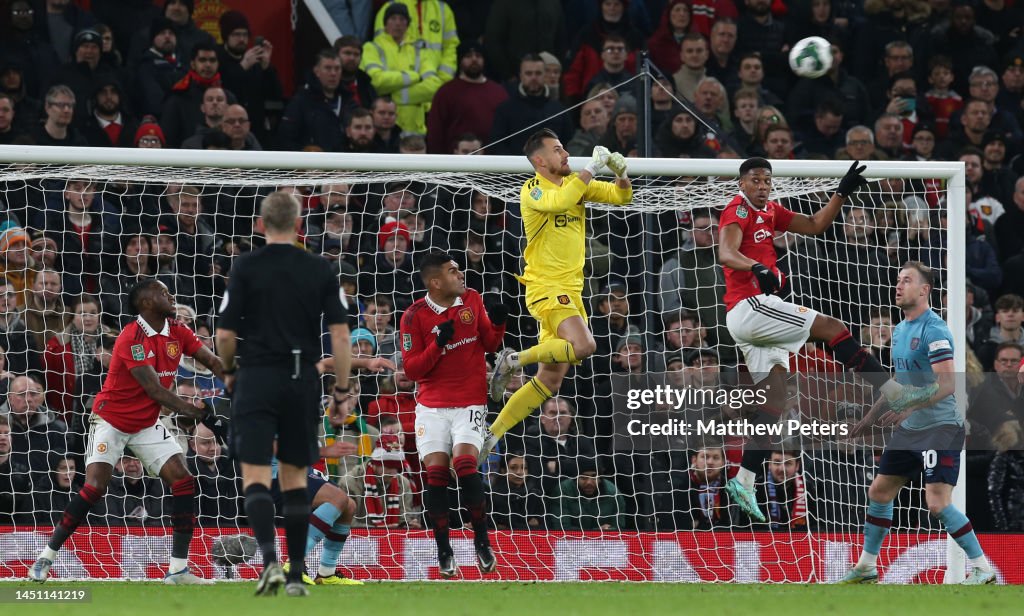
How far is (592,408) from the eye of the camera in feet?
41.5

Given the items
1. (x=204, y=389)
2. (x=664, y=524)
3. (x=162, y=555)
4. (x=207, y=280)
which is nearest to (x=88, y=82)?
(x=207, y=280)

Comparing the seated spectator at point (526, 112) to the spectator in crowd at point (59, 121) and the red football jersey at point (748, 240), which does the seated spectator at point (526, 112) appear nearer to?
the spectator in crowd at point (59, 121)

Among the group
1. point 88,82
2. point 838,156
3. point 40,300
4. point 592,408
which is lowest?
point 592,408

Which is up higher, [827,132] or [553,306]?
[827,132]

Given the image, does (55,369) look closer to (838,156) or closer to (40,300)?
(40,300)

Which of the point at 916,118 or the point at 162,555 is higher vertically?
the point at 916,118

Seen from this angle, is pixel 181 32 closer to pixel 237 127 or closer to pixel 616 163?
pixel 237 127

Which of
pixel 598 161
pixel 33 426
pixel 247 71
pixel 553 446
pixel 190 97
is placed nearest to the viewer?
pixel 598 161

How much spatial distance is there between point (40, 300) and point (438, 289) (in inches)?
137

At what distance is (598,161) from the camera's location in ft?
32.0

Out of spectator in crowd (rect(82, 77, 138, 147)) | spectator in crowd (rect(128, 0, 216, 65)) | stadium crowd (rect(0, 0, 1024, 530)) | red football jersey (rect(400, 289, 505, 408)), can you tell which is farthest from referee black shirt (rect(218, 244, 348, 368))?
spectator in crowd (rect(128, 0, 216, 65))

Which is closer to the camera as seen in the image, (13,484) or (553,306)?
(553,306)

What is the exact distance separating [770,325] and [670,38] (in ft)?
19.8

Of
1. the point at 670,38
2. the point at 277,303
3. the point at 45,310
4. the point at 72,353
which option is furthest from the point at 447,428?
the point at 670,38
